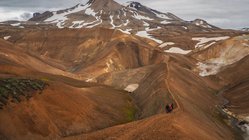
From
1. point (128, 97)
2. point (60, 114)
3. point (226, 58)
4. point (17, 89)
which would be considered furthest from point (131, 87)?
point (226, 58)

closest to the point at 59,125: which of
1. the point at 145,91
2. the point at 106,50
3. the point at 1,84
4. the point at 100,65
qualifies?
the point at 1,84

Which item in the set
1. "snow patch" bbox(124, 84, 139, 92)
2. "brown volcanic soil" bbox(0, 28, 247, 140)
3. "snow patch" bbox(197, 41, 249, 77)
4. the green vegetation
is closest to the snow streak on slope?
"snow patch" bbox(197, 41, 249, 77)

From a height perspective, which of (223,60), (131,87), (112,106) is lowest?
(223,60)

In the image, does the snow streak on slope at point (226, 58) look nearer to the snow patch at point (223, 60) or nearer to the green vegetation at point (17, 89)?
the snow patch at point (223, 60)

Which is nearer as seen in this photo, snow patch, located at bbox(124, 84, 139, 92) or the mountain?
the mountain

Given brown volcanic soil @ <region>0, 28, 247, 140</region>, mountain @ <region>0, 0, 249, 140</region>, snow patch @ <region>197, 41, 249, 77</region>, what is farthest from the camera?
snow patch @ <region>197, 41, 249, 77</region>

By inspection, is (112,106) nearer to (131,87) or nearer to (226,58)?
(131,87)

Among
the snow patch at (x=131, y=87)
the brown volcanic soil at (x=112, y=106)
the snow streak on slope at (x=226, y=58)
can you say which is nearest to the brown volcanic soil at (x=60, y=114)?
the brown volcanic soil at (x=112, y=106)

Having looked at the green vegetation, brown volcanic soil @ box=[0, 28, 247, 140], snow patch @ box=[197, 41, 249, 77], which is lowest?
snow patch @ box=[197, 41, 249, 77]

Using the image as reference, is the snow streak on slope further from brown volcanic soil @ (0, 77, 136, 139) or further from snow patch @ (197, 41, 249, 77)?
brown volcanic soil @ (0, 77, 136, 139)
